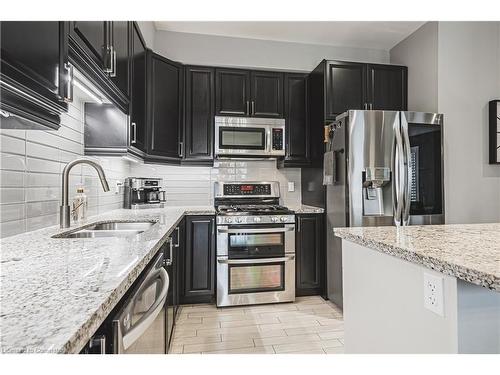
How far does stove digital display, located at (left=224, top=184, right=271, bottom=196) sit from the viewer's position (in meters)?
3.38

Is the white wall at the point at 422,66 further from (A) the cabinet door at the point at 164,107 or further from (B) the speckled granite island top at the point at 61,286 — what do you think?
(B) the speckled granite island top at the point at 61,286

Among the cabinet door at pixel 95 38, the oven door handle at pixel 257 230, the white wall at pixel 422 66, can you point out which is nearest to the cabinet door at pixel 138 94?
the cabinet door at pixel 95 38

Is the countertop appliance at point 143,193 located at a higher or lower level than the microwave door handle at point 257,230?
higher

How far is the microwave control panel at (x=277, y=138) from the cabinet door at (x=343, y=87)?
0.52 meters

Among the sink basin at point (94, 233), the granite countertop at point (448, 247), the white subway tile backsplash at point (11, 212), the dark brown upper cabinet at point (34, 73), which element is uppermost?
the dark brown upper cabinet at point (34, 73)

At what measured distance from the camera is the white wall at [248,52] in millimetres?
3332

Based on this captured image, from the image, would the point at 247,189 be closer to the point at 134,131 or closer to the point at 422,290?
the point at 134,131

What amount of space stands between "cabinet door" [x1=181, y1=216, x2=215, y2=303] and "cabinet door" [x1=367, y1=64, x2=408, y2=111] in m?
2.14

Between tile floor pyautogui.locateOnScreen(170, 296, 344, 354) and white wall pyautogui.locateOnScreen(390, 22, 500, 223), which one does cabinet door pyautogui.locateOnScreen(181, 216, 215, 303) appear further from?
white wall pyautogui.locateOnScreen(390, 22, 500, 223)

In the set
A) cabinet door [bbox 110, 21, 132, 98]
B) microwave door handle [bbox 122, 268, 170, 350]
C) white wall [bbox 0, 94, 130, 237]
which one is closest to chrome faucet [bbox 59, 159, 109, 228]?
white wall [bbox 0, 94, 130, 237]

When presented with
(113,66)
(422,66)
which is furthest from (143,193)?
(422,66)

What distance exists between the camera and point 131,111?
2240 millimetres

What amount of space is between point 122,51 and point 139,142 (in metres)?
0.74
